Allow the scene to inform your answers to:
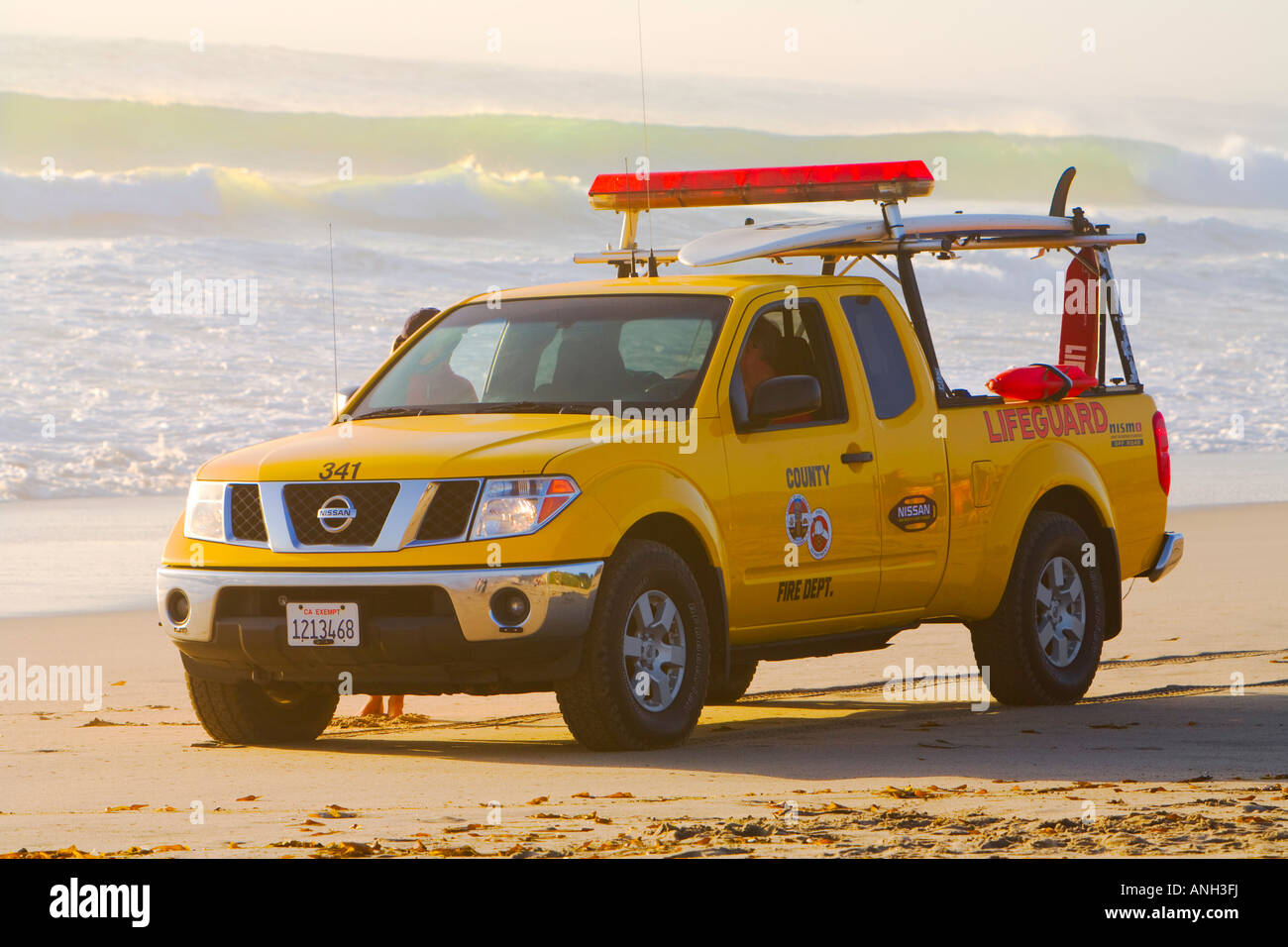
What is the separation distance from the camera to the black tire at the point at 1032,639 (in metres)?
9.80

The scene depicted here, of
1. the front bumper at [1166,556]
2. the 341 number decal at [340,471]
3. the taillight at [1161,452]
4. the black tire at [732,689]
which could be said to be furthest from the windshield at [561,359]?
the front bumper at [1166,556]

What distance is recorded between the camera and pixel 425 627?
763 centimetres

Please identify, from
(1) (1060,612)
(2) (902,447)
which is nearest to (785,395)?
(2) (902,447)

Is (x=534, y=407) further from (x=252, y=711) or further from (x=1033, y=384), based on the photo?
(x=1033, y=384)

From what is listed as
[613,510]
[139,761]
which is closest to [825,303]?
[613,510]

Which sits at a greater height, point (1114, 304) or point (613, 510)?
point (1114, 304)

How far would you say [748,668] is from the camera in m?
9.99

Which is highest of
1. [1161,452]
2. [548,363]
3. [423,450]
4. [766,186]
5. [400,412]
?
[766,186]

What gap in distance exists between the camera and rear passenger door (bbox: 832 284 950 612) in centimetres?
910

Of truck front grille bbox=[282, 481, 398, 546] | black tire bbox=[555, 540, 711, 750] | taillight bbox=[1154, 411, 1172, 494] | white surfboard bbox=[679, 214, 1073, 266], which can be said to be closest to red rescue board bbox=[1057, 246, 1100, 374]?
taillight bbox=[1154, 411, 1172, 494]

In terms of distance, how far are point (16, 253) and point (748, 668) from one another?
3181cm

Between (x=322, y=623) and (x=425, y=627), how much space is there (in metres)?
0.40

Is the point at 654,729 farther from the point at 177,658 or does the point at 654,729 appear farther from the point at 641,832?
the point at 177,658

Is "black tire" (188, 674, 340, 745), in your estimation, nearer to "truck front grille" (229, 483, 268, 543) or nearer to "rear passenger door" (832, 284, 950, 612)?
"truck front grille" (229, 483, 268, 543)
